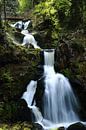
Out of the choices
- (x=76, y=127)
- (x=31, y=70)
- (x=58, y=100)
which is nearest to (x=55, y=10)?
(x=31, y=70)

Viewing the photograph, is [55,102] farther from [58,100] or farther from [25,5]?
[25,5]

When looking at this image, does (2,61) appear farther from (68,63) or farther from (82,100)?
(82,100)

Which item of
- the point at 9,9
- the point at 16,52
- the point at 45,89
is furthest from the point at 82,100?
the point at 9,9

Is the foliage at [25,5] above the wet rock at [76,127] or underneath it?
above

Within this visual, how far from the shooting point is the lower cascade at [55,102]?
47.9 ft

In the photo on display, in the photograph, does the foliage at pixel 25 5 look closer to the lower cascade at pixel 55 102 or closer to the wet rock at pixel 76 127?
the lower cascade at pixel 55 102

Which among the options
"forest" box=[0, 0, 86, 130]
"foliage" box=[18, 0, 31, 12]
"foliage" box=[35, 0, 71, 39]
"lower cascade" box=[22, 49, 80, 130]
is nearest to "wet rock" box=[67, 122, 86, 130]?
"forest" box=[0, 0, 86, 130]

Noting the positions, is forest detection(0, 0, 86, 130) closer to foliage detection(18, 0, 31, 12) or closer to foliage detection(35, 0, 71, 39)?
foliage detection(35, 0, 71, 39)

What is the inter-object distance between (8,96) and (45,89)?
2.06 m

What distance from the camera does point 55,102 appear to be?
15359mm

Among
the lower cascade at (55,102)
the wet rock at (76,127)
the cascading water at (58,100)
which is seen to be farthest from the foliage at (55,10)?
the wet rock at (76,127)

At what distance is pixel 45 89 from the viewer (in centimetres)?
1564

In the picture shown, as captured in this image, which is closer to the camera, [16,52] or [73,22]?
[16,52]

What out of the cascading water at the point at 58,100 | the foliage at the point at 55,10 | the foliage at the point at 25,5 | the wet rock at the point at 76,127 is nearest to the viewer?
the wet rock at the point at 76,127
